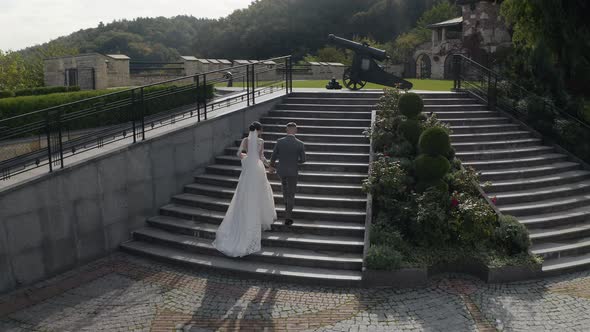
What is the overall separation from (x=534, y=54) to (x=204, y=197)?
36.4 feet

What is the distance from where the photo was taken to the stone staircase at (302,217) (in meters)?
8.92

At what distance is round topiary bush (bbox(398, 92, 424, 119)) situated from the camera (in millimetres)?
11141

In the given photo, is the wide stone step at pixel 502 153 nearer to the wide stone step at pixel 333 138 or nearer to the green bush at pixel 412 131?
the green bush at pixel 412 131

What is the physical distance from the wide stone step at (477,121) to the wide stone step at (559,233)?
4227 millimetres

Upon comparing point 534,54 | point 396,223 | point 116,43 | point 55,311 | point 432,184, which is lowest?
point 55,311

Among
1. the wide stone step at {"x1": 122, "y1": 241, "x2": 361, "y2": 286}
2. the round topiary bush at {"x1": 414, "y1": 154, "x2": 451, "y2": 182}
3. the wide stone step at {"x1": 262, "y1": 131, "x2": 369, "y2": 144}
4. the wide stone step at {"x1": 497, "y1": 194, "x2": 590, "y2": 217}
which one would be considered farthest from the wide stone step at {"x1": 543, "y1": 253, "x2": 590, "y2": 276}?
the wide stone step at {"x1": 262, "y1": 131, "x2": 369, "y2": 144}

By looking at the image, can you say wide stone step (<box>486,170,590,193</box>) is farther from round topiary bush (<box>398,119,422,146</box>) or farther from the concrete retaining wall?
the concrete retaining wall

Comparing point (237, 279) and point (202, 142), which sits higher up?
point (202, 142)

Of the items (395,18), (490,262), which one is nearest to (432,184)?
(490,262)

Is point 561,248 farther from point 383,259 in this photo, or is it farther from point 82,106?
point 82,106

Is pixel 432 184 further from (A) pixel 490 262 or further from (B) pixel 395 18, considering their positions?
(B) pixel 395 18

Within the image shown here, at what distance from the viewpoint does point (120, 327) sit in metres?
7.10

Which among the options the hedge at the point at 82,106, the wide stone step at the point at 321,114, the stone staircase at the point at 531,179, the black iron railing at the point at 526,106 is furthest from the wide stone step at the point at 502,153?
the hedge at the point at 82,106

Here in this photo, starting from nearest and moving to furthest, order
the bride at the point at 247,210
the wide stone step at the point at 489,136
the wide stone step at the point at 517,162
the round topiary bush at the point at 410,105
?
the bride at the point at 247,210 → the round topiary bush at the point at 410,105 → the wide stone step at the point at 517,162 → the wide stone step at the point at 489,136
